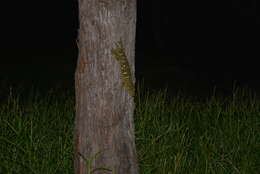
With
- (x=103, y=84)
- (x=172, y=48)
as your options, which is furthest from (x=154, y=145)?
(x=172, y=48)

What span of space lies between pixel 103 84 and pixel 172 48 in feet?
41.6

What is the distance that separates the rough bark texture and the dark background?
6903mm

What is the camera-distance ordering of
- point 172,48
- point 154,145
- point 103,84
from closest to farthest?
point 103,84 → point 154,145 → point 172,48

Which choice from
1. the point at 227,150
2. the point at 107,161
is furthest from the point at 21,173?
the point at 227,150

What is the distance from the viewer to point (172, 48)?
16.1 meters

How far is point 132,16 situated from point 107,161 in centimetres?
100

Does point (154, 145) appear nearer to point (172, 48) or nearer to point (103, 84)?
point (103, 84)

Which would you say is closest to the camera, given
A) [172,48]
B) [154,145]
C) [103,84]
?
[103,84]

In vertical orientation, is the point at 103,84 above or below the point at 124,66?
below

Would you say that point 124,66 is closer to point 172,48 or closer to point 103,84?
point 103,84

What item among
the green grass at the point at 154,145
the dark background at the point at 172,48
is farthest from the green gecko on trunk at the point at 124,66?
the dark background at the point at 172,48

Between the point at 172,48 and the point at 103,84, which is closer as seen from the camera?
the point at 103,84

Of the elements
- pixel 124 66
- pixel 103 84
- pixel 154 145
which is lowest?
pixel 154 145

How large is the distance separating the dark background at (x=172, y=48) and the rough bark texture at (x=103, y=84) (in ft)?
22.6
